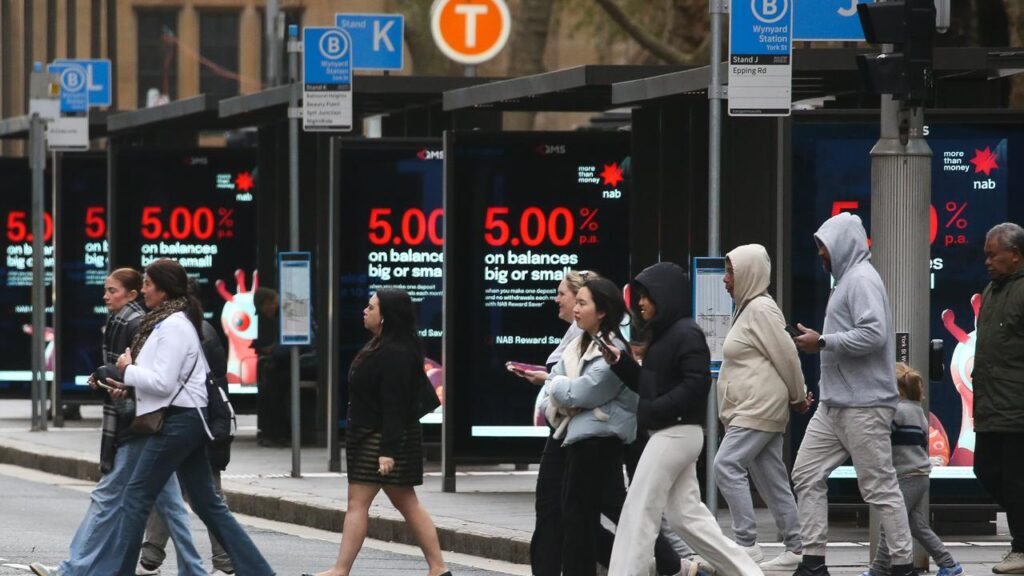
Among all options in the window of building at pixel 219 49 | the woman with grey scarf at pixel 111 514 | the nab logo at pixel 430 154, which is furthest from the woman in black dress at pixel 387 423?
the window of building at pixel 219 49

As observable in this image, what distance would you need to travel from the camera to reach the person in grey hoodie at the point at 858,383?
34.1 feet

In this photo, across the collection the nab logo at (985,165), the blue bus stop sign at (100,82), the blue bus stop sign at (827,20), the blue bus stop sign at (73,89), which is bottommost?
the nab logo at (985,165)

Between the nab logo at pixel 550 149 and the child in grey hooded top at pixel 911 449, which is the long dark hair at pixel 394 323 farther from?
the nab logo at pixel 550 149

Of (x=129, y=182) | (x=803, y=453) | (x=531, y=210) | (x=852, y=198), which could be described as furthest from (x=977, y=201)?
(x=129, y=182)

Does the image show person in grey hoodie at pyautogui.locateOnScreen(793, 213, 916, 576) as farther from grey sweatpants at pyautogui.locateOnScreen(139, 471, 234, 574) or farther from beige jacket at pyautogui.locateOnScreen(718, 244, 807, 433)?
grey sweatpants at pyautogui.locateOnScreen(139, 471, 234, 574)

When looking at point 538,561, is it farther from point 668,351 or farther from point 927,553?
point 927,553

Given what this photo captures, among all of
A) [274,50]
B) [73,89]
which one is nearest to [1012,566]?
[73,89]

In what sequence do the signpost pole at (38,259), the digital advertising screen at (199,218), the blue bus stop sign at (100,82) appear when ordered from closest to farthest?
the signpost pole at (38,259)
the digital advertising screen at (199,218)
the blue bus stop sign at (100,82)

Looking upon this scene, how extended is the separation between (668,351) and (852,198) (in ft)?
11.9

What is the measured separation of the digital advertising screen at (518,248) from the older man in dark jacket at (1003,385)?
14.6ft

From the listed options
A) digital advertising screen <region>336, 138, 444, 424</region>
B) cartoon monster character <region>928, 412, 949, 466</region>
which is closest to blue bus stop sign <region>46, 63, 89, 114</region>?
digital advertising screen <region>336, 138, 444, 424</region>

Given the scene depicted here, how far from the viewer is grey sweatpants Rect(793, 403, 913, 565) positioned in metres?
10.4

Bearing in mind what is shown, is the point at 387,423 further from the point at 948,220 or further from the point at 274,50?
the point at 274,50

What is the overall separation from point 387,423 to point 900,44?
10.0 feet
